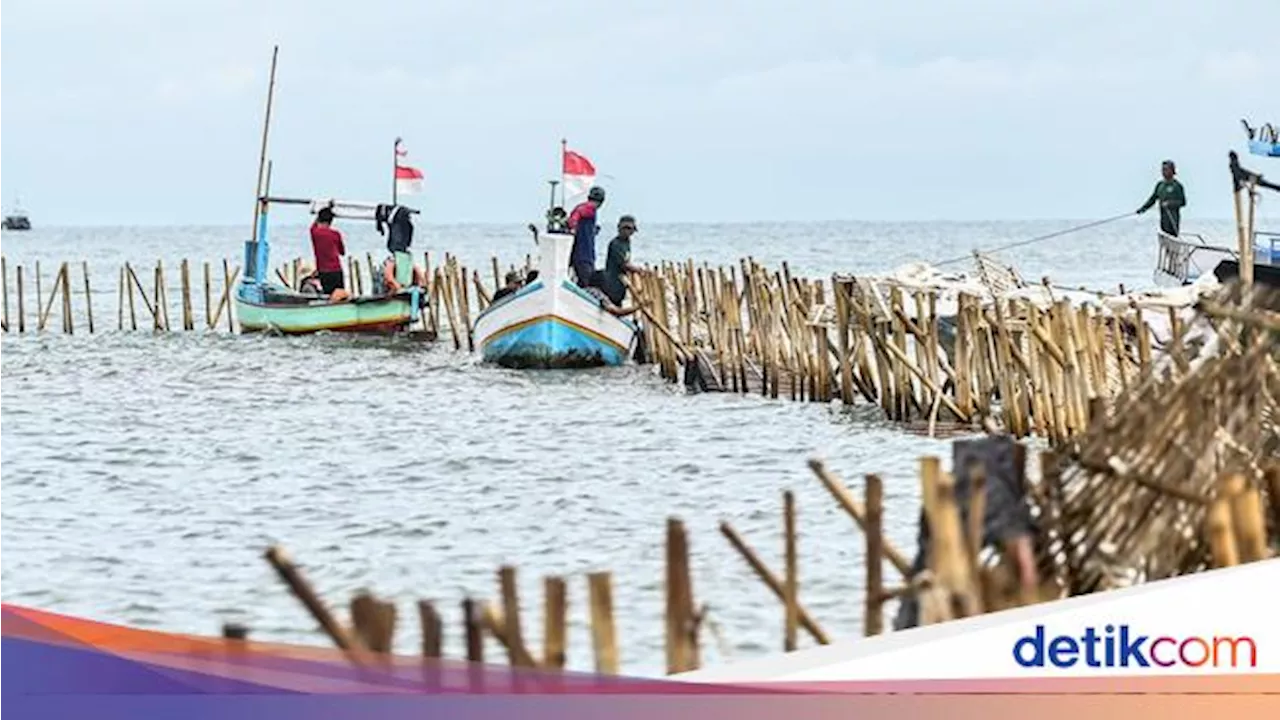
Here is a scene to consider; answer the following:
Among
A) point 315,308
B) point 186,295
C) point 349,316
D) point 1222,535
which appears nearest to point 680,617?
point 1222,535

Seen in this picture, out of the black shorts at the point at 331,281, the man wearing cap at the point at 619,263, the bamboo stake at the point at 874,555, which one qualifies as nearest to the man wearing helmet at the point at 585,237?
the man wearing cap at the point at 619,263

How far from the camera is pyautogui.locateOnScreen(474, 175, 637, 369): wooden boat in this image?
15344 millimetres

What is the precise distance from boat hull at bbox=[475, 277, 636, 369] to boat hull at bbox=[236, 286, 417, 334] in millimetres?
2869

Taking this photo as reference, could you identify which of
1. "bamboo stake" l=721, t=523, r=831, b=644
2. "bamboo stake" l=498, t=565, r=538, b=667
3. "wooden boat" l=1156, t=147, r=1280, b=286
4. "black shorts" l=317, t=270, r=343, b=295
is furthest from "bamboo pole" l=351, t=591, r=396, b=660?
"black shorts" l=317, t=270, r=343, b=295

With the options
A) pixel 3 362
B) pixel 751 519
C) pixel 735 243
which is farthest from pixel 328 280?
pixel 735 243

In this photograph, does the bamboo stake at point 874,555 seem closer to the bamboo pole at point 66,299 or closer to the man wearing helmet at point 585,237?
the man wearing helmet at point 585,237

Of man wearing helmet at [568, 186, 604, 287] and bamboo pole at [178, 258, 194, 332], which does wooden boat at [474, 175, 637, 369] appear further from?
bamboo pole at [178, 258, 194, 332]

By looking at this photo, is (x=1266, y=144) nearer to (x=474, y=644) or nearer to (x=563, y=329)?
(x=563, y=329)

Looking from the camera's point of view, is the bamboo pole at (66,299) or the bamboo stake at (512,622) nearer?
the bamboo stake at (512,622)

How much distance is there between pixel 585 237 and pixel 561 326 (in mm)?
615

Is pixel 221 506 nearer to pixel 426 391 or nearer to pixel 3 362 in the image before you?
pixel 426 391

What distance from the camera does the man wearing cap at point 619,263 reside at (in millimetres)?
14500

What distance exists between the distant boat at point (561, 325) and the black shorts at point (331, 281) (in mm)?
3529

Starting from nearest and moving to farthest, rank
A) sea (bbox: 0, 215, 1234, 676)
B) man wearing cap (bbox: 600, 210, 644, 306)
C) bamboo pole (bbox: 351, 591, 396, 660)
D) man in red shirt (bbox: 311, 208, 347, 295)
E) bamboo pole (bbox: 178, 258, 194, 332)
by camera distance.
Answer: bamboo pole (bbox: 351, 591, 396, 660), sea (bbox: 0, 215, 1234, 676), man wearing cap (bbox: 600, 210, 644, 306), man in red shirt (bbox: 311, 208, 347, 295), bamboo pole (bbox: 178, 258, 194, 332)
